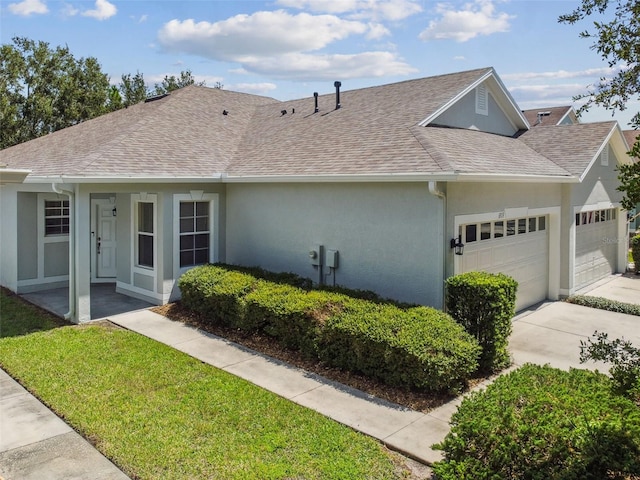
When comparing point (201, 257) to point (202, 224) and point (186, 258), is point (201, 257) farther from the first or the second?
point (202, 224)

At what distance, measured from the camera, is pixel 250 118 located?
1705cm

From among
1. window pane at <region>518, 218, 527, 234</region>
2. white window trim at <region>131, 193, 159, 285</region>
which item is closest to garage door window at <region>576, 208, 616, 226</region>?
window pane at <region>518, 218, 527, 234</region>

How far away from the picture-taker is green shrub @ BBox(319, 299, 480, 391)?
6.66 m

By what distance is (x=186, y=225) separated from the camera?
39.9 feet

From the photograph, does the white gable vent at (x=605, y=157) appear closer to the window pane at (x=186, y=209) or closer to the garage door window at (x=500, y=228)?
the garage door window at (x=500, y=228)

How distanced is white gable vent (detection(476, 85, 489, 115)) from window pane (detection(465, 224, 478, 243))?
4818 millimetres

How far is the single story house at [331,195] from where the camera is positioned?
30.8 feet

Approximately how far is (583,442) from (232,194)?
410 inches

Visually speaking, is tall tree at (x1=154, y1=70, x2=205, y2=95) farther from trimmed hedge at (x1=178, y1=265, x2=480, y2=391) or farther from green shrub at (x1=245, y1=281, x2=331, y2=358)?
green shrub at (x1=245, y1=281, x2=331, y2=358)

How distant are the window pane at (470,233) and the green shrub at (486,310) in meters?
1.67

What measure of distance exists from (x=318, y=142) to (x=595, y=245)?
378 inches

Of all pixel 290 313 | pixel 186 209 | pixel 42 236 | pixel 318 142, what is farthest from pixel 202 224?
pixel 290 313

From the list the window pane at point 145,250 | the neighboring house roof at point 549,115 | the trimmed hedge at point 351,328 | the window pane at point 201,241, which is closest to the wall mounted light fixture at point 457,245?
the trimmed hedge at point 351,328

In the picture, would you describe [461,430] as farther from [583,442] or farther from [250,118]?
[250,118]
